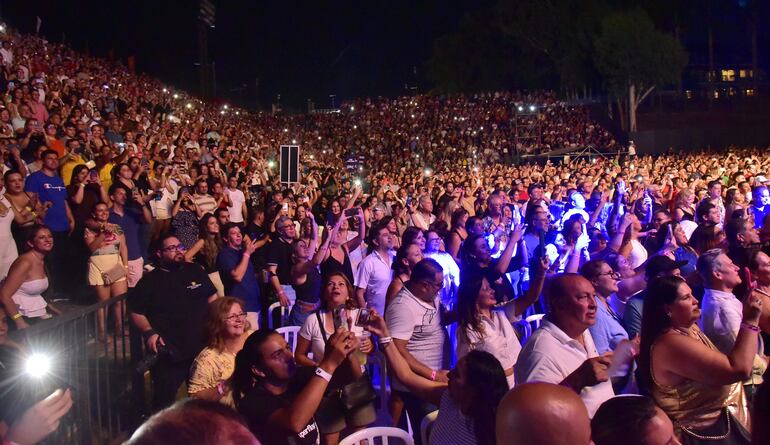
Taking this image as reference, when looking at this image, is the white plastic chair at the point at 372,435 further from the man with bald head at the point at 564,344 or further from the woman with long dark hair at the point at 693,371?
the woman with long dark hair at the point at 693,371

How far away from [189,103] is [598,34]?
24270 millimetres

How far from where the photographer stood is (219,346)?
415 centimetres

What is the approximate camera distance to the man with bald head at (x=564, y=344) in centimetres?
335

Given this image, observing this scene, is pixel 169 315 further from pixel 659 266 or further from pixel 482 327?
pixel 659 266

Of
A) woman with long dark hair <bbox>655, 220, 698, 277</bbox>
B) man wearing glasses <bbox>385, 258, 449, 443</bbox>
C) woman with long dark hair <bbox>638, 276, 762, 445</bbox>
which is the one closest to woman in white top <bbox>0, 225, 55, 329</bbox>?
man wearing glasses <bbox>385, 258, 449, 443</bbox>

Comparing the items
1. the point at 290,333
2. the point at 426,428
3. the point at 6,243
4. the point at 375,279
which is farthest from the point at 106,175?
the point at 426,428

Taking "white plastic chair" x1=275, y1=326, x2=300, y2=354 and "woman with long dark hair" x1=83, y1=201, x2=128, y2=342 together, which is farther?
"woman with long dark hair" x1=83, y1=201, x2=128, y2=342

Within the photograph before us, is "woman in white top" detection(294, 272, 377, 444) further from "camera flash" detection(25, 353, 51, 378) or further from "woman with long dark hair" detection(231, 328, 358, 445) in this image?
"camera flash" detection(25, 353, 51, 378)

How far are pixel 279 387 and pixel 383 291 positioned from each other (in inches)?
116

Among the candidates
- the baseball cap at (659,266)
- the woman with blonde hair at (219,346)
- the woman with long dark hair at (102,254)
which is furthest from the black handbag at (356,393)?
the woman with long dark hair at (102,254)

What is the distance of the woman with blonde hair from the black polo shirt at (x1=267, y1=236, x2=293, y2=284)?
2579mm

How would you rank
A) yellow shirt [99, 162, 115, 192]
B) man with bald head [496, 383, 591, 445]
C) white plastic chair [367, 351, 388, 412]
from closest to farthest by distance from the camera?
man with bald head [496, 383, 591, 445] < white plastic chair [367, 351, 388, 412] < yellow shirt [99, 162, 115, 192]

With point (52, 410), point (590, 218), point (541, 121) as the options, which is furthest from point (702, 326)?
point (541, 121)

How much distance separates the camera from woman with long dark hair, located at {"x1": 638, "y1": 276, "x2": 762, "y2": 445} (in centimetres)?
323
